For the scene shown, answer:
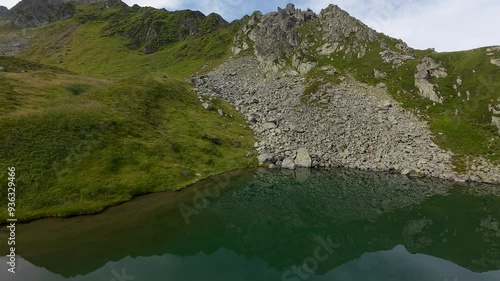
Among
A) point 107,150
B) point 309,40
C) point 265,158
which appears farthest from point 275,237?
point 309,40

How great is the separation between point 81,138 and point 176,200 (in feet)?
72.2

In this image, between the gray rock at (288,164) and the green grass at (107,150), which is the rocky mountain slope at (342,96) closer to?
the gray rock at (288,164)

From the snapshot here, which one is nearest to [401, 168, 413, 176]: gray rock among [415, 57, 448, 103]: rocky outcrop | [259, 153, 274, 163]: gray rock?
[259, 153, 274, 163]: gray rock

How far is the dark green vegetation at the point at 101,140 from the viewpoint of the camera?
4538cm

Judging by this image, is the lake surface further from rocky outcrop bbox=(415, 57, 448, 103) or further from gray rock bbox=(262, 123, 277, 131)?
rocky outcrop bbox=(415, 57, 448, 103)

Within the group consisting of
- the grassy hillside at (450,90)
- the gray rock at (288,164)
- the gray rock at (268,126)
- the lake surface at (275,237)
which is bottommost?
the lake surface at (275,237)

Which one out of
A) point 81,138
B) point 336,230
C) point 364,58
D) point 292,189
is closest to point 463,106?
point 364,58

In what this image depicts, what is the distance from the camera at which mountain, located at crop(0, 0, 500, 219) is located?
50.6 metres

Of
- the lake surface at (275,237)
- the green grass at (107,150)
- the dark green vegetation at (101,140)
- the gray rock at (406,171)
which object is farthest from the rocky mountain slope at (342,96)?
the green grass at (107,150)

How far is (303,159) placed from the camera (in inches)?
2810

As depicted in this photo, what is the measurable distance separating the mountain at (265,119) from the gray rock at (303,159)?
0.24 m

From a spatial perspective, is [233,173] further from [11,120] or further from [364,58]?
[364,58]

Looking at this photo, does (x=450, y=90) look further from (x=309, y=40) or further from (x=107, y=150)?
(x=107, y=150)

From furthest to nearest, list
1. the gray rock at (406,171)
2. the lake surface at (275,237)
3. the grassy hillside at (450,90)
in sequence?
the grassy hillside at (450,90) → the gray rock at (406,171) → the lake surface at (275,237)
